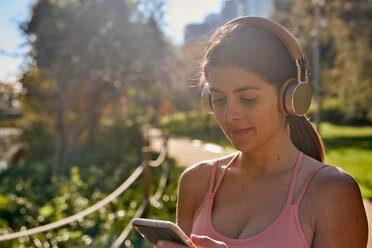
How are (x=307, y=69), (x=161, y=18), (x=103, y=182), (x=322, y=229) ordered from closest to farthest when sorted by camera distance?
(x=322, y=229), (x=307, y=69), (x=103, y=182), (x=161, y=18)

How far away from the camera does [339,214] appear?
1.43 m

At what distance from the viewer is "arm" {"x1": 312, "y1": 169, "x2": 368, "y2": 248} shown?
1.42 meters

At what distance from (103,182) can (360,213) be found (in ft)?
29.2

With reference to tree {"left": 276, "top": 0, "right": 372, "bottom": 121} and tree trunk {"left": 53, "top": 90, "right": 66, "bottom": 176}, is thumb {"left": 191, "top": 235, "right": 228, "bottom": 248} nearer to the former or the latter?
tree trunk {"left": 53, "top": 90, "right": 66, "bottom": 176}

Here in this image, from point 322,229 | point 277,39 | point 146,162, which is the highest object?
point 277,39

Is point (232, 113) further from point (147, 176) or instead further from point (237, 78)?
point (147, 176)

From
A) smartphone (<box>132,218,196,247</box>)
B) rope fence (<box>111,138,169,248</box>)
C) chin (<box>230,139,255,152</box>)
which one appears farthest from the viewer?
rope fence (<box>111,138,169,248</box>)

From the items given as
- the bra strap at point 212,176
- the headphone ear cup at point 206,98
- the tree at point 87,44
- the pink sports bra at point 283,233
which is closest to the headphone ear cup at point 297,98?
the pink sports bra at point 283,233

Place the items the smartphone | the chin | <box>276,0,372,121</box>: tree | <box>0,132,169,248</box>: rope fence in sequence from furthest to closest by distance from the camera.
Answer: <box>276,0,372,121</box>: tree < <box>0,132,169,248</box>: rope fence < the chin < the smartphone

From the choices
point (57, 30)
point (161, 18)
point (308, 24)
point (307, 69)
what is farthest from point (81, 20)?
point (307, 69)

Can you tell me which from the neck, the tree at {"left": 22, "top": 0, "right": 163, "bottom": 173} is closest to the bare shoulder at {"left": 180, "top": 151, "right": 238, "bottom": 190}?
the neck

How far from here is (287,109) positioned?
1.62 m

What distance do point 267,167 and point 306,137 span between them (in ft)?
0.81

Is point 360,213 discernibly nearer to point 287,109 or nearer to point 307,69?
point 287,109
